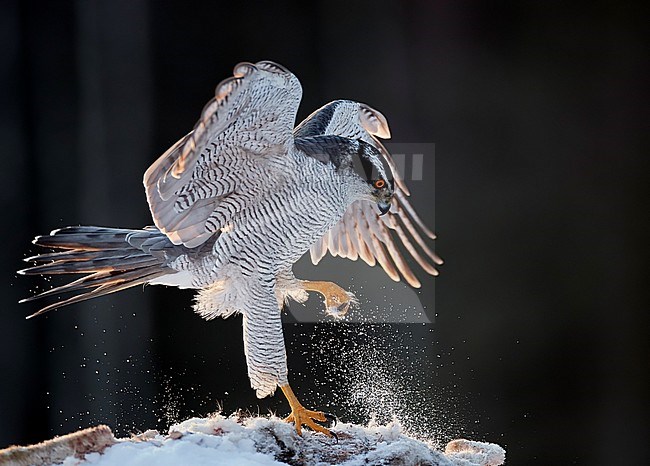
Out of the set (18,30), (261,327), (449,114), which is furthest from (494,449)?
(18,30)

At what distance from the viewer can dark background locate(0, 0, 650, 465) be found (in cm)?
246

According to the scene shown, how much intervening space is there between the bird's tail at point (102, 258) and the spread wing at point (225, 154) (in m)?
0.12

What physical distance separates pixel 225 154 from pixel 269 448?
561mm

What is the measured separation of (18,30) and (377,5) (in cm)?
130

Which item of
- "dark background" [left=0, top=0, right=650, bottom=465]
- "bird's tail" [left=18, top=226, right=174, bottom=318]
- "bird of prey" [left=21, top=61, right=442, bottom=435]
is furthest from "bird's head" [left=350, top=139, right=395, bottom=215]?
"dark background" [left=0, top=0, right=650, bottom=465]

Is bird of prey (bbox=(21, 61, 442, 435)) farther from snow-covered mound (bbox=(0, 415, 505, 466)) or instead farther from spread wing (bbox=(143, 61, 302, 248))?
snow-covered mound (bbox=(0, 415, 505, 466))

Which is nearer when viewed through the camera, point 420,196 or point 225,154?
point 225,154

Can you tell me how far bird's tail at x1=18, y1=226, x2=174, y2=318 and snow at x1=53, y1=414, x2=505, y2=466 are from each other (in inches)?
15.4

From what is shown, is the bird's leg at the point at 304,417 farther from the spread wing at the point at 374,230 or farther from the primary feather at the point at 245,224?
the spread wing at the point at 374,230

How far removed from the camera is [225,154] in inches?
55.1

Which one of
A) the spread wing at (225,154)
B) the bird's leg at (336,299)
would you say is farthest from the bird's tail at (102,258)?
the bird's leg at (336,299)

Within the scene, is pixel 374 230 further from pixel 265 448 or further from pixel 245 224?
pixel 265 448

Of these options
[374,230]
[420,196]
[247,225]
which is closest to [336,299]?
[374,230]

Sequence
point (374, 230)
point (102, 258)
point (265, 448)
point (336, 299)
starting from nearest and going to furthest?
point (265, 448) < point (102, 258) < point (336, 299) < point (374, 230)
